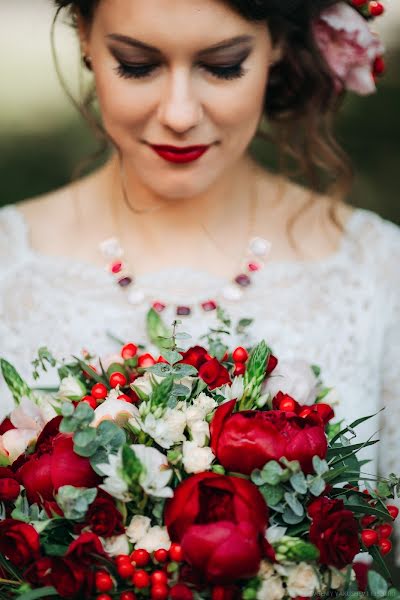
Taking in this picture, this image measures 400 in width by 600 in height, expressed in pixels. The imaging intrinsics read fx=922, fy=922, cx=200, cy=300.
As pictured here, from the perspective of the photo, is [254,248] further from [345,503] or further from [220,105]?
[345,503]

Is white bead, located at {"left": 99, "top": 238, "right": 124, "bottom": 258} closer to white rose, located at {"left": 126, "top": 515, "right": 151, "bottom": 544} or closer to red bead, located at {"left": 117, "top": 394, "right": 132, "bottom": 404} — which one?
red bead, located at {"left": 117, "top": 394, "right": 132, "bottom": 404}

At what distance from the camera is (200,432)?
124cm

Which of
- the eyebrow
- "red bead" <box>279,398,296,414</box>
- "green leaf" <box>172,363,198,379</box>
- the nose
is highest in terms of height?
the eyebrow

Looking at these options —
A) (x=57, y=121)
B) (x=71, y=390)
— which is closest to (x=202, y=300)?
(x=71, y=390)

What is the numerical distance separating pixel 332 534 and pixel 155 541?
0.22 meters

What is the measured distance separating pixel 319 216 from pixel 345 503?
1.22 meters

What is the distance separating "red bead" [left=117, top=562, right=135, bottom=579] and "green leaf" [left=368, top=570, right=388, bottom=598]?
0.97 feet

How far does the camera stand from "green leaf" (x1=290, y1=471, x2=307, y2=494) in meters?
1.17

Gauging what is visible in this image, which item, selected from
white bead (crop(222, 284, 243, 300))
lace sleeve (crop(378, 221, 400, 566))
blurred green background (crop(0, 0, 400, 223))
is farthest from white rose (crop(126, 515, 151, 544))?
blurred green background (crop(0, 0, 400, 223))

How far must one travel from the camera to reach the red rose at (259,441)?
119 centimetres

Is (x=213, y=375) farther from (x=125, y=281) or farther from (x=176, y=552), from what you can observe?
(x=125, y=281)

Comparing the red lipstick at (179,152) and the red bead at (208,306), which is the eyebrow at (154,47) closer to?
the red lipstick at (179,152)

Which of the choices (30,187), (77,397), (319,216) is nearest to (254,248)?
(319,216)

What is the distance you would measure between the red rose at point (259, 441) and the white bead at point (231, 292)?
94 cm
